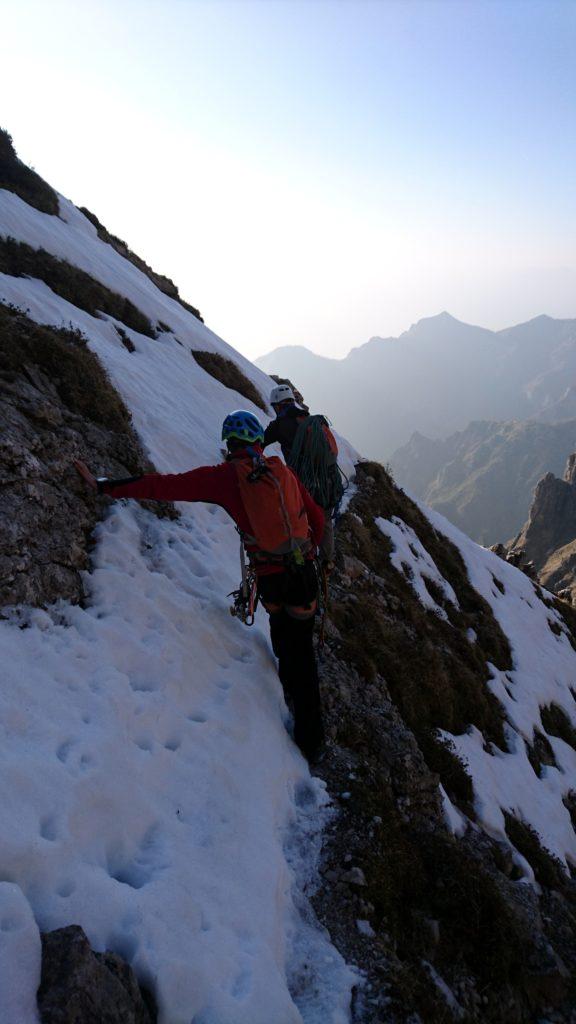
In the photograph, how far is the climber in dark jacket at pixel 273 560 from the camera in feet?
22.1

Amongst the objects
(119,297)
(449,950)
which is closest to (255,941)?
(449,950)

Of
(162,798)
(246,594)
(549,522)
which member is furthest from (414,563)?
(549,522)

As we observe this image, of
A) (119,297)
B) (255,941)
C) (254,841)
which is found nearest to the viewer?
(255,941)

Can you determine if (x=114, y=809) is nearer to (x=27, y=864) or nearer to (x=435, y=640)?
(x=27, y=864)

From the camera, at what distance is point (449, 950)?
5965 mm

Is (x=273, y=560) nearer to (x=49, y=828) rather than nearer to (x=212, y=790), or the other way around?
(x=212, y=790)

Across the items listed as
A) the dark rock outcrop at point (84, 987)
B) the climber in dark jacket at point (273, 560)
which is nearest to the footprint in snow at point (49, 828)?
the dark rock outcrop at point (84, 987)

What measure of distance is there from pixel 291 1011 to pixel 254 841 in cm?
139

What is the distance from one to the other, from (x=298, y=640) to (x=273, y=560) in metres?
1.09

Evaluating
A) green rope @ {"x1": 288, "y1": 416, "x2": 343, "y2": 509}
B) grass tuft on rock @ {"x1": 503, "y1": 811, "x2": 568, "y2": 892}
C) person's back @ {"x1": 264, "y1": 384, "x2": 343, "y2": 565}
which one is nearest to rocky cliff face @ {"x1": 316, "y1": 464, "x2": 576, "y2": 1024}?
grass tuft on rock @ {"x1": 503, "y1": 811, "x2": 568, "y2": 892}

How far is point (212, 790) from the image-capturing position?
573 cm

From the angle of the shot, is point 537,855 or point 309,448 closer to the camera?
point 309,448

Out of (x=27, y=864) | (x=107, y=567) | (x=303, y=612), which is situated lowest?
(x=27, y=864)

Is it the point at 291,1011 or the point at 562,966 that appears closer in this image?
the point at 291,1011
